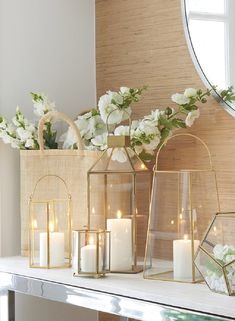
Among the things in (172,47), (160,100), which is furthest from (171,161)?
(172,47)

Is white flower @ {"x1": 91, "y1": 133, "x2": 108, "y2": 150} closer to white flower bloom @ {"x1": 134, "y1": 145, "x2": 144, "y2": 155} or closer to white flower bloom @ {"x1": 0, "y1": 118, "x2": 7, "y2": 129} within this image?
white flower bloom @ {"x1": 134, "y1": 145, "x2": 144, "y2": 155}

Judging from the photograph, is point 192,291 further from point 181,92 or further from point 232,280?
point 181,92

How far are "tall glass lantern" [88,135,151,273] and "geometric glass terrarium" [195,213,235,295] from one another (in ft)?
0.97

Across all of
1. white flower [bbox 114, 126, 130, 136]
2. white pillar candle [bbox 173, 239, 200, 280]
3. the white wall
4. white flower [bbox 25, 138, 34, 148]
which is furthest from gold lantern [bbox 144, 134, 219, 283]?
the white wall

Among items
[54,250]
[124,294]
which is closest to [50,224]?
[54,250]

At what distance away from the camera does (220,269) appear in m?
1.63

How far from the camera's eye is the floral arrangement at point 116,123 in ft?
6.74

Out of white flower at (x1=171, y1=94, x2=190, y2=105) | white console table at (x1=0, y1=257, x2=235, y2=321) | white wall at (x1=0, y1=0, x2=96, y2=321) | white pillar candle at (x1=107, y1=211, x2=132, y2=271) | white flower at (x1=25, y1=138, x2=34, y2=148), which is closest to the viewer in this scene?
white console table at (x1=0, y1=257, x2=235, y2=321)

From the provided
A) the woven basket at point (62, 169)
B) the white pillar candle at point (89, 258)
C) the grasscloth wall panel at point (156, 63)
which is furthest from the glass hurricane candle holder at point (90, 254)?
the grasscloth wall panel at point (156, 63)

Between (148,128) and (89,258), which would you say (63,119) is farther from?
(89,258)

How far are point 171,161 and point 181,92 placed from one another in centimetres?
22

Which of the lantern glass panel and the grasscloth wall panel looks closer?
the lantern glass panel

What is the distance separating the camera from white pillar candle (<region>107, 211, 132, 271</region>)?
1.97 meters

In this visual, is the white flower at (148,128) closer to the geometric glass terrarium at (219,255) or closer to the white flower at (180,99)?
the white flower at (180,99)
